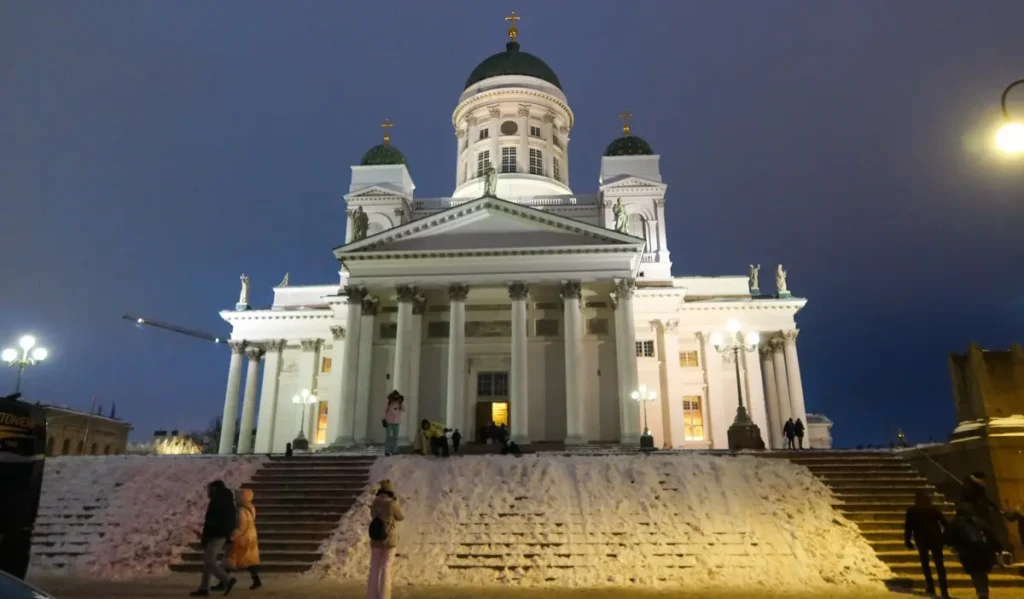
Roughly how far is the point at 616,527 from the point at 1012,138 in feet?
31.5

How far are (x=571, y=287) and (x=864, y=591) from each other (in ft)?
59.3

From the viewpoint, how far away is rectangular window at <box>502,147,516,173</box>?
41.6m

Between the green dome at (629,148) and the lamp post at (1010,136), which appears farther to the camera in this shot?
the green dome at (629,148)

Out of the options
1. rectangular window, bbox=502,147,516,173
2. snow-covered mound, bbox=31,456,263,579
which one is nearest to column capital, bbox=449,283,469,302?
snow-covered mound, bbox=31,456,263,579

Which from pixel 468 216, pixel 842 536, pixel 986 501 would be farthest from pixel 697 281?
pixel 986 501

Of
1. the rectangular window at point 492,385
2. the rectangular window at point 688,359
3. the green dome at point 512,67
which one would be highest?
the green dome at point 512,67

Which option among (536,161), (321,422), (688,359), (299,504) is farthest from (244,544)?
(536,161)

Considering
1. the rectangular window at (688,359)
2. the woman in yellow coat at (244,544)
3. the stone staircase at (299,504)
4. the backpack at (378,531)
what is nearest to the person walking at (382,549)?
the backpack at (378,531)

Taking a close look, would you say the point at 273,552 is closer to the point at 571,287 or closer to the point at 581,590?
the point at 581,590

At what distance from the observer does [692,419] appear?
3466cm

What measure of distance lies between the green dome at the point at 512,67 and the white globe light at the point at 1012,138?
39.5 meters

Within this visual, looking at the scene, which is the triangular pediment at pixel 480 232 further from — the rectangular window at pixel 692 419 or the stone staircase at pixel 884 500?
the stone staircase at pixel 884 500

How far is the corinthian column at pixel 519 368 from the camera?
85.9ft

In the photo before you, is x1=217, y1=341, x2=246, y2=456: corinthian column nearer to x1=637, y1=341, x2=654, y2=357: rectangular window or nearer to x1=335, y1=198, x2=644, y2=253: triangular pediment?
x1=335, y1=198, x2=644, y2=253: triangular pediment
